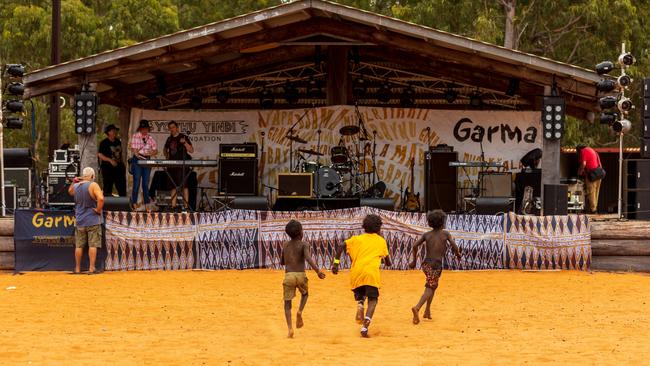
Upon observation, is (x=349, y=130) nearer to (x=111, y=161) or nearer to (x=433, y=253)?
(x=111, y=161)

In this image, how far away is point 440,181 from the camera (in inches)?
989

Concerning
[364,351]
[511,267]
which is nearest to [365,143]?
[511,267]

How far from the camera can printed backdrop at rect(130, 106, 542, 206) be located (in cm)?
2598

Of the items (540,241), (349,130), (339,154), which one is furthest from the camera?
(349,130)

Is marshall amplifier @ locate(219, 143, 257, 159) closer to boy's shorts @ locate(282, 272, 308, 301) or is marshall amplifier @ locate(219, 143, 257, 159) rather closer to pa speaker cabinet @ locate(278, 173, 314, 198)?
pa speaker cabinet @ locate(278, 173, 314, 198)

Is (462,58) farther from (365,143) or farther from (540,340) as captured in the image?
(540,340)

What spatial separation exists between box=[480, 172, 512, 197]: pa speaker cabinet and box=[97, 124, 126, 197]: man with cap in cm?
749

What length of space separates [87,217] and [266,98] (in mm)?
11041

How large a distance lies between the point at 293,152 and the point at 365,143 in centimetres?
155

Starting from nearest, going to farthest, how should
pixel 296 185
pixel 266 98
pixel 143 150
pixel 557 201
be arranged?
1. pixel 557 201
2. pixel 296 185
3. pixel 143 150
4. pixel 266 98

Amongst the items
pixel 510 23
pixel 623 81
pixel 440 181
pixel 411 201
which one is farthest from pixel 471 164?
pixel 510 23

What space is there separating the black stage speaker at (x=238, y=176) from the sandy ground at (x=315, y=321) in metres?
3.82

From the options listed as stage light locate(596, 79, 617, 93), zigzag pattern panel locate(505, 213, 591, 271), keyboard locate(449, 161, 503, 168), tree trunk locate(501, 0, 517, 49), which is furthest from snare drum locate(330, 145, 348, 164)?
tree trunk locate(501, 0, 517, 49)

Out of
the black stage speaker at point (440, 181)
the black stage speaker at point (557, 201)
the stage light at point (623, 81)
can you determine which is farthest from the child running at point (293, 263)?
the black stage speaker at point (440, 181)
